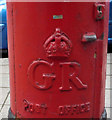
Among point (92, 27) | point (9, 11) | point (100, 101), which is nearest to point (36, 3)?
point (9, 11)

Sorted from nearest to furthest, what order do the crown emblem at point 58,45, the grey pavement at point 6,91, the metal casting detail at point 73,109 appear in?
1. the crown emblem at point 58,45
2. the metal casting detail at point 73,109
3. the grey pavement at point 6,91

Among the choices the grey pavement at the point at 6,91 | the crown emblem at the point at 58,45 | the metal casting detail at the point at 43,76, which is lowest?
the grey pavement at the point at 6,91

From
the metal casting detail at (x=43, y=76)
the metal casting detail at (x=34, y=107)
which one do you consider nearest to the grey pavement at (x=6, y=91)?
the metal casting detail at (x=34, y=107)

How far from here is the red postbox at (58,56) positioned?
1.78 metres

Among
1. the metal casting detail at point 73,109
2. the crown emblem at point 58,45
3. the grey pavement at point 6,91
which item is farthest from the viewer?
the grey pavement at point 6,91

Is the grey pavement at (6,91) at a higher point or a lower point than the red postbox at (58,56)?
lower

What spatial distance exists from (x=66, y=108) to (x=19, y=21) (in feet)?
2.50

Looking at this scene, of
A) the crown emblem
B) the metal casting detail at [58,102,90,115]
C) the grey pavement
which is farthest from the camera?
Answer: the grey pavement

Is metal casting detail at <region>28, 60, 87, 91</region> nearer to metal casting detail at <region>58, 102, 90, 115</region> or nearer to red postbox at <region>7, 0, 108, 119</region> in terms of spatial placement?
red postbox at <region>7, 0, 108, 119</region>

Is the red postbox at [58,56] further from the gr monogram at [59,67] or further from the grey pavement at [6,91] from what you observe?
the grey pavement at [6,91]

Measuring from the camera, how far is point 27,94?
6.53ft

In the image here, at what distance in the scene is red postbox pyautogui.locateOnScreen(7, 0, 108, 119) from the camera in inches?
70.2

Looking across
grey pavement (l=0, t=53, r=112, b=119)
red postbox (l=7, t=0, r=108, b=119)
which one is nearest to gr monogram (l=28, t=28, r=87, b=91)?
red postbox (l=7, t=0, r=108, b=119)

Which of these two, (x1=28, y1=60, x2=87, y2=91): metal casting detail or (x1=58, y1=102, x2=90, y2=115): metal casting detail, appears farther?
(x1=58, y1=102, x2=90, y2=115): metal casting detail
